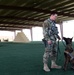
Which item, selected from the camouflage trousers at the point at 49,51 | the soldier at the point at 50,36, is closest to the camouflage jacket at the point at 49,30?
the soldier at the point at 50,36

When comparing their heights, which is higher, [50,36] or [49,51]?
[50,36]

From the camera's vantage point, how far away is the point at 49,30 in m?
5.39

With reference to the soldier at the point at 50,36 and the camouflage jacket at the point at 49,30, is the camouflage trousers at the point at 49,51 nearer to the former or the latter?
the soldier at the point at 50,36

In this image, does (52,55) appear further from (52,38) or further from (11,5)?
(11,5)

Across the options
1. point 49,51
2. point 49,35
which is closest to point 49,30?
point 49,35

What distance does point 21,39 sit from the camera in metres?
25.0

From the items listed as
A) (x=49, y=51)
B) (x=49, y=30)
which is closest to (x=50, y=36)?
(x=49, y=30)

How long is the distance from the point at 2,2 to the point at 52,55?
1475cm

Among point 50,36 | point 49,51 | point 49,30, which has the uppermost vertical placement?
point 49,30

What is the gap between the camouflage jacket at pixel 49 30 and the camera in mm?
5328

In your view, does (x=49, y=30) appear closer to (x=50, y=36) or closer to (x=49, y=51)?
(x=50, y=36)

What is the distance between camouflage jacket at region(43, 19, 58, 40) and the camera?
533 centimetres

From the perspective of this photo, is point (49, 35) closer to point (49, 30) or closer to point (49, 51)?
point (49, 30)

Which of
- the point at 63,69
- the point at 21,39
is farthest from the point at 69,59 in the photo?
the point at 21,39
